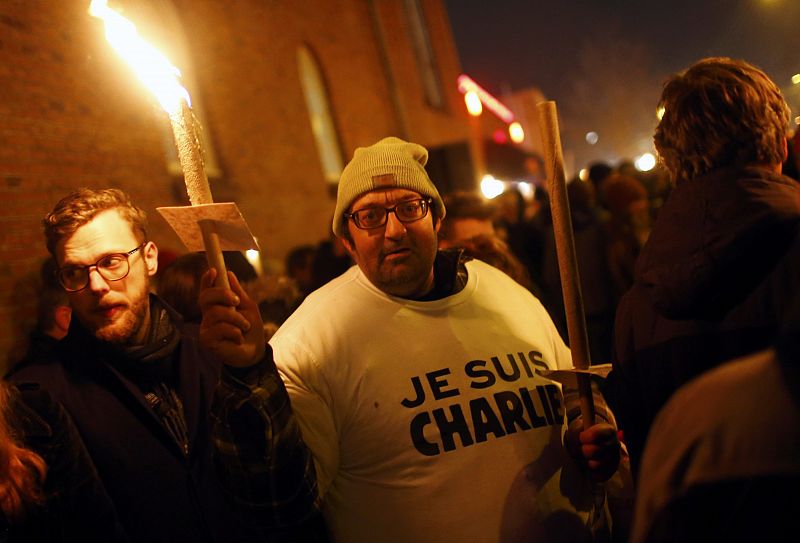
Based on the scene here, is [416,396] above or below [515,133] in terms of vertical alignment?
below

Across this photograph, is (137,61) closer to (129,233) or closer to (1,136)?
(129,233)

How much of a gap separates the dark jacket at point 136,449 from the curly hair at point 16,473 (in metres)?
0.22

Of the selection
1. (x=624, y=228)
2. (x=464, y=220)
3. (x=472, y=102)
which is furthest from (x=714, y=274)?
(x=472, y=102)

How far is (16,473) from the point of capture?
1.63 meters

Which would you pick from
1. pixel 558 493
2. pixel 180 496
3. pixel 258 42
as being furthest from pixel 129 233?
pixel 258 42

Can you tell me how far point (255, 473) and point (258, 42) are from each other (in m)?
8.19

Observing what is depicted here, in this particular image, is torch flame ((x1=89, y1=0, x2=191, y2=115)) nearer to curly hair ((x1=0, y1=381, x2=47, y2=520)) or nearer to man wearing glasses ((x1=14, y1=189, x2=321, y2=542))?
man wearing glasses ((x1=14, y1=189, x2=321, y2=542))

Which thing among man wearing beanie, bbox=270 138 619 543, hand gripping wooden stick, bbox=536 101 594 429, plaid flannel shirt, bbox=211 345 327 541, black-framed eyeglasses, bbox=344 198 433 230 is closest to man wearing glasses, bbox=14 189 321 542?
plaid flannel shirt, bbox=211 345 327 541

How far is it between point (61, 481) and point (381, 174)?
54.1 inches

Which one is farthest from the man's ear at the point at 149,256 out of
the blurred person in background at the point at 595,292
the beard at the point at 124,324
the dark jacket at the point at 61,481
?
the blurred person in background at the point at 595,292

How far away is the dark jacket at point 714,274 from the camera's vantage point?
146cm

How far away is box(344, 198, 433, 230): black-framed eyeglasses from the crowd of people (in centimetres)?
1

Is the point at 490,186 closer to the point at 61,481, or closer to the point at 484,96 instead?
the point at 484,96

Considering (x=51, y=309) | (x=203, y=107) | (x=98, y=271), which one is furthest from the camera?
(x=203, y=107)
